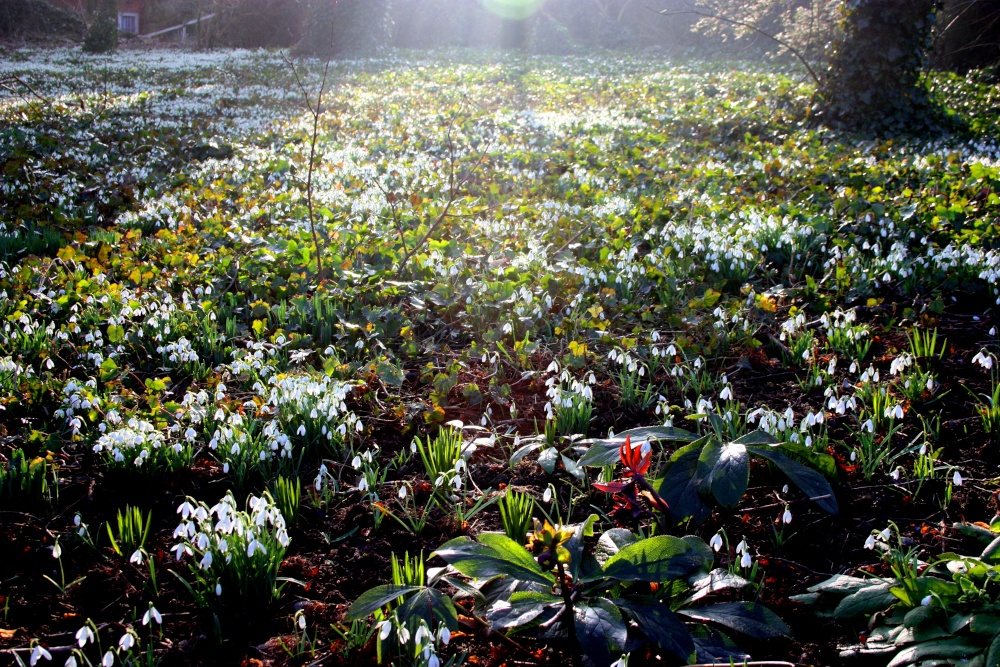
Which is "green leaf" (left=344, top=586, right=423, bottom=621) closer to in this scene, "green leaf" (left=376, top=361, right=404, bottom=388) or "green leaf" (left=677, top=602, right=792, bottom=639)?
"green leaf" (left=677, top=602, right=792, bottom=639)

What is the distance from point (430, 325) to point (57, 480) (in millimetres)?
2054

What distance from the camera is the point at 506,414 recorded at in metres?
3.17

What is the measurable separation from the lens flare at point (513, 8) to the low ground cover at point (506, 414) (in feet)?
98.3

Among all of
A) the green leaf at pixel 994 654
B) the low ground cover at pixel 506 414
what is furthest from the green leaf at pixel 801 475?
the green leaf at pixel 994 654

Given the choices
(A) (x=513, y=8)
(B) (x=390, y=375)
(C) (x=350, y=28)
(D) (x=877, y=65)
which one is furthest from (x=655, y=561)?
(A) (x=513, y=8)

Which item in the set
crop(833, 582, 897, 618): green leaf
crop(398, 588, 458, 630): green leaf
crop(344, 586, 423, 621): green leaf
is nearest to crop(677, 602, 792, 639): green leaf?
crop(833, 582, 897, 618): green leaf

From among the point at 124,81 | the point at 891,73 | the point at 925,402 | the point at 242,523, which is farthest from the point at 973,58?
the point at 124,81

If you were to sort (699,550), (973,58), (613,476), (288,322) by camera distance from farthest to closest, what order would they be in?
(973,58) → (288,322) → (613,476) → (699,550)

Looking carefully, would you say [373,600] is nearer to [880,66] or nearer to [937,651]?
[937,651]

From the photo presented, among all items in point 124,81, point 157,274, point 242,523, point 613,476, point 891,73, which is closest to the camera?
point 242,523

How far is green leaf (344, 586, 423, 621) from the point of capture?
5.46 ft

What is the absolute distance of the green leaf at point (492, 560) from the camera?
1663 mm

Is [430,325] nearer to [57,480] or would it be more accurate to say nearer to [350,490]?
[350,490]

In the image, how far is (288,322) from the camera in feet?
13.0
